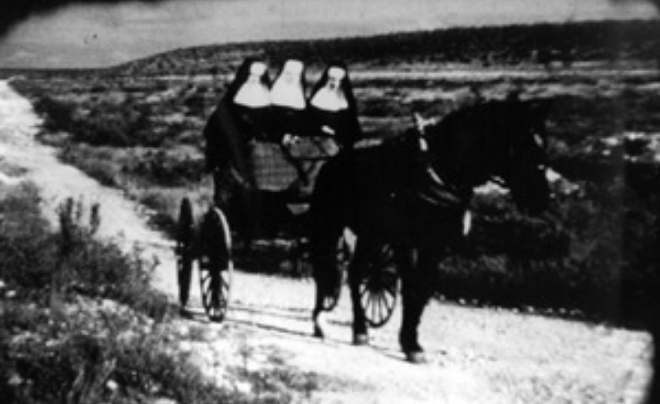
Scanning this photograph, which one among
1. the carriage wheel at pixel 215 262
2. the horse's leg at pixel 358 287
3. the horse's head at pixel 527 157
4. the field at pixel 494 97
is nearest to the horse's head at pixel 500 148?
the horse's head at pixel 527 157

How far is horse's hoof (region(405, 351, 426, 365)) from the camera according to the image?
5629 millimetres

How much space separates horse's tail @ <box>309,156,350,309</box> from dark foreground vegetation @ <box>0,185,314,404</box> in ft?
3.01

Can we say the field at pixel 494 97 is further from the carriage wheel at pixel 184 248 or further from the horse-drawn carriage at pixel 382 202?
the horse-drawn carriage at pixel 382 202

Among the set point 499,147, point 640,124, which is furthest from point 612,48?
point 499,147

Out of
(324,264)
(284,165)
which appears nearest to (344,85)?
(284,165)

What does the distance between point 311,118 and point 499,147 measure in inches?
61.6

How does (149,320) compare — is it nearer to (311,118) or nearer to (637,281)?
(311,118)

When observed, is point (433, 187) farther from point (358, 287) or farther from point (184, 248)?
point (184, 248)

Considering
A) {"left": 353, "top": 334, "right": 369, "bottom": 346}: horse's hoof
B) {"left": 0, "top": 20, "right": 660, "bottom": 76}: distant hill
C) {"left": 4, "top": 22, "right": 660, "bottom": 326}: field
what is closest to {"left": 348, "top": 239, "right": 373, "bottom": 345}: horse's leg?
{"left": 353, "top": 334, "right": 369, "bottom": 346}: horse's hoof

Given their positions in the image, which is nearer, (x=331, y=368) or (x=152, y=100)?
(x=331, y=368)

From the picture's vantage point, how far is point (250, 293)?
632 centimetres

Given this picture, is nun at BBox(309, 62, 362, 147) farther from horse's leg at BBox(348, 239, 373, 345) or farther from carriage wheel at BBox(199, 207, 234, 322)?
carriage wheel at BBox(199, 207, 234, 322)

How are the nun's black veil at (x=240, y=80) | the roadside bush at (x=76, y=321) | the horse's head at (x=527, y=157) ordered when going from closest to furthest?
the roadside bush at (x=76, y=321)
the horse's head at (x=527, y=157)
the nun's black veil at (x=240, y=80)

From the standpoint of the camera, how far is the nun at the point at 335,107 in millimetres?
6094
